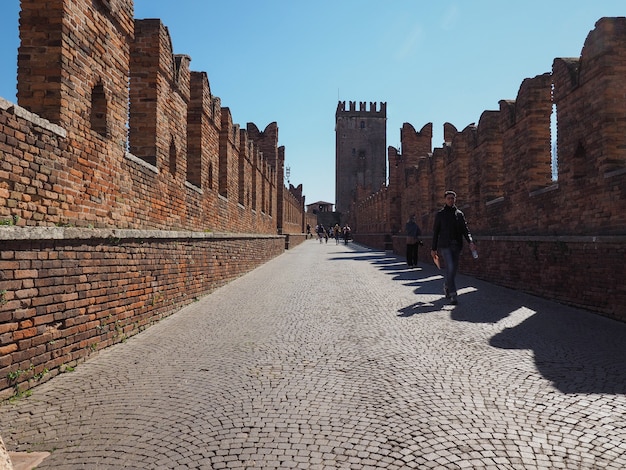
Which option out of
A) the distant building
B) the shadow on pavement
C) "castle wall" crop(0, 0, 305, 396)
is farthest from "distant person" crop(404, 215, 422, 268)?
the distant building

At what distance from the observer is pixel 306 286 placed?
36.9 feet

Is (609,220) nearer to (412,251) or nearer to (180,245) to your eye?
(180,245)

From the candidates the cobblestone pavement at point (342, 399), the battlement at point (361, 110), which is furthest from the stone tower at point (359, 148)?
the cobblestone pavement at point (342, 399)

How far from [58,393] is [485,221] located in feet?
36.4

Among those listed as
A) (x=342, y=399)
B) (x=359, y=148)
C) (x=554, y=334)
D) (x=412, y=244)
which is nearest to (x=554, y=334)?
(x=554, y=334)

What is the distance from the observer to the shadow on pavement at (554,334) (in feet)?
13.5

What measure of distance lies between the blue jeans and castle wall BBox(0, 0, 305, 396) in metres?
4.51

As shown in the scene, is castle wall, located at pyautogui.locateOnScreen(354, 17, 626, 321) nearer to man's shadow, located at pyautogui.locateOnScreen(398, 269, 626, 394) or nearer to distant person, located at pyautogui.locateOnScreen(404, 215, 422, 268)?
man's shadow, located at pyautogui.locateOnScreen(398, 269, 626, 394)

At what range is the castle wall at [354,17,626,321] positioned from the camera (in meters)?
7.26

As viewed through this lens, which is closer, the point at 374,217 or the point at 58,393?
the point at 58,393

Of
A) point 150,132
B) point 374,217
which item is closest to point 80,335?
point 150,132

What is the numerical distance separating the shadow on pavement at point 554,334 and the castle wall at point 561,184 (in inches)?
19.3

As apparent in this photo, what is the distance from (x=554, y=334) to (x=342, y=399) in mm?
3459

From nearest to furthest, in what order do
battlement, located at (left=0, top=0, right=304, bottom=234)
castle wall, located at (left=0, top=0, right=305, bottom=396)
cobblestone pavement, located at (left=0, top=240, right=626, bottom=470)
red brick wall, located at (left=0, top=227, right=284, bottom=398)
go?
1. cobblestone pavement, located at (left=0, top=240, right=626, bottom=470)
2. red brick wall, located at (left=0, top=227, right=284, bottom=398)
3. castle wall, located at (left=0, top=0, right=305, bottom=396)
4. battlement, located at (left=0, top=0, right=304, bottom=234)
